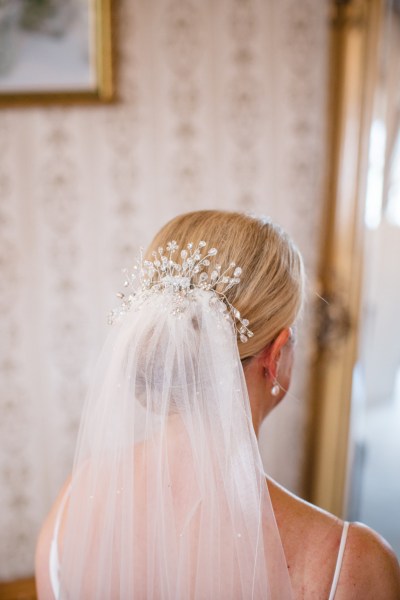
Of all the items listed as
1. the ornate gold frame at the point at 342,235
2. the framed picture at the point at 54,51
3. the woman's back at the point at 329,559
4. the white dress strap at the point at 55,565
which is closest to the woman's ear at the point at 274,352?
the woman's back at the point at 329,559

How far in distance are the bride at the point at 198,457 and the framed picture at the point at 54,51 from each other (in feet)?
4.49

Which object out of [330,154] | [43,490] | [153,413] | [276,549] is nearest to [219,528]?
[276,549]

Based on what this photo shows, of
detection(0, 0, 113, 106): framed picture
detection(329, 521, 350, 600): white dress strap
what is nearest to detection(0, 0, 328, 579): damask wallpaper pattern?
detection(0, 0, 113, 106): framed picture

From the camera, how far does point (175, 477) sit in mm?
1019

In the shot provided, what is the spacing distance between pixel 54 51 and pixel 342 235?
1.42m

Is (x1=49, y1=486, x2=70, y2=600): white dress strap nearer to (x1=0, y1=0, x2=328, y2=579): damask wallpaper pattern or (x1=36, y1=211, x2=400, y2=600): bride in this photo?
(x1=36, y1=211, x2=400, y2=600): bride

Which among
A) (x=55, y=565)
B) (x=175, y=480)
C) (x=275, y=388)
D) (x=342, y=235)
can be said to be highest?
(x=342, y=235)

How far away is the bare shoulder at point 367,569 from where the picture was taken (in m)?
0.93

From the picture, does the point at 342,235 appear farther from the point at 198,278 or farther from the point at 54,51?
the point at 198,278

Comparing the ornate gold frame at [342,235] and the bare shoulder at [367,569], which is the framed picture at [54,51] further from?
the bare shoulder at [367,569]

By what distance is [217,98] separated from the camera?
7.70 feet

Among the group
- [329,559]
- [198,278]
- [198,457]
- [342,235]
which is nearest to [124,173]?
[342,235]

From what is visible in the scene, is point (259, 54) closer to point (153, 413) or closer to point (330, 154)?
point (330, 154)

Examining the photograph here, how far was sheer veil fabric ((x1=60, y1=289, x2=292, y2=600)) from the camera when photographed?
3.19ft
